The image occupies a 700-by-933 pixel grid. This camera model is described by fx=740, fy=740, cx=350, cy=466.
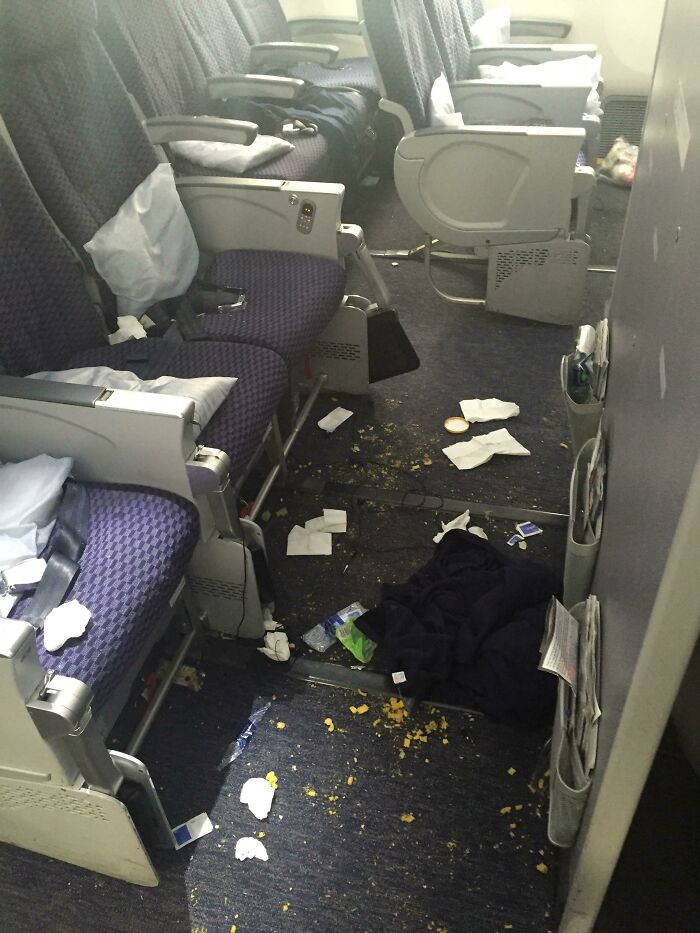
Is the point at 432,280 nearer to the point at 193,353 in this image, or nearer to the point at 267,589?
the point at 193,353

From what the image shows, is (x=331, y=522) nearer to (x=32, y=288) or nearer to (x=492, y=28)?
(x=32, y=288)

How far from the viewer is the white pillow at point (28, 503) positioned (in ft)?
4.42

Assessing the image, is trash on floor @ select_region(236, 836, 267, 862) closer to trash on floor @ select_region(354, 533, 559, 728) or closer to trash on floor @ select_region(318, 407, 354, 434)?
trash on floor @ select_region(354, 533, 559, 728)

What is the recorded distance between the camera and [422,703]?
1.66 meters

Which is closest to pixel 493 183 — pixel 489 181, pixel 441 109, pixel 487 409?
pixel 489 181

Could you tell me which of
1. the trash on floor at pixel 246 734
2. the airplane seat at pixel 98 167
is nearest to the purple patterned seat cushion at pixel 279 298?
the airplane seat at pixel 98 167

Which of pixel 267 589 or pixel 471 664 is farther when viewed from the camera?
pixel 267 589

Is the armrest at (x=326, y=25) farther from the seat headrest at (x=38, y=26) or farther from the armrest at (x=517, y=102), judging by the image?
the seat headrest at (x=38, y=26)

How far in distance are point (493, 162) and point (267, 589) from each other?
177cm

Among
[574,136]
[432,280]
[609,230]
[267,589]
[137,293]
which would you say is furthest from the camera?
[609,230]

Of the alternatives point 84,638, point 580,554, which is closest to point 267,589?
point 84,638

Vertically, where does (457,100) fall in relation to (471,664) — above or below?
above

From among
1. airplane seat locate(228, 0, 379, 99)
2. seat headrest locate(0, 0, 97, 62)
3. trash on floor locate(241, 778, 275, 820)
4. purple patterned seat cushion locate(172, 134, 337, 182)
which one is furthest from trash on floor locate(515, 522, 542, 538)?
airplane seat locate(228, 0, 379, 99)

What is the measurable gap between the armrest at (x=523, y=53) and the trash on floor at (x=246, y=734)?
3.14m
